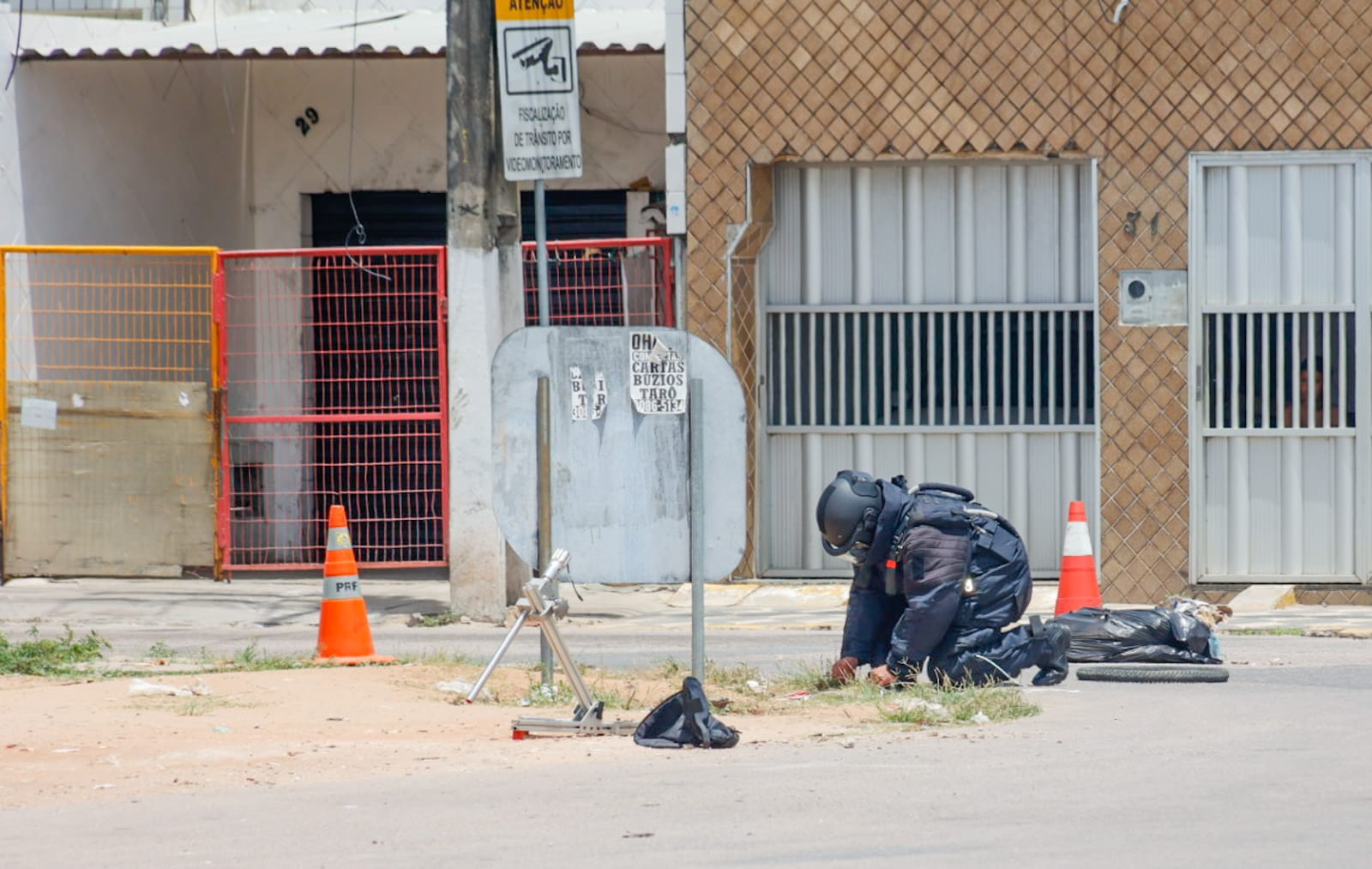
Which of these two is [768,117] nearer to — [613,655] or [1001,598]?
[613,655]

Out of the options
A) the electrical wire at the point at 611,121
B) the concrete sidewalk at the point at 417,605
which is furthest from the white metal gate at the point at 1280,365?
the electrical wire at the point at 611,121

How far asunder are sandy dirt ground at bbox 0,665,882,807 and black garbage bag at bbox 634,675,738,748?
107 mm

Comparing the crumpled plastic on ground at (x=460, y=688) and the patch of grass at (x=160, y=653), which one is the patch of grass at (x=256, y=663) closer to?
the patch of grass at (x=160, y=653)

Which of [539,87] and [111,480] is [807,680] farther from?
[111,480]

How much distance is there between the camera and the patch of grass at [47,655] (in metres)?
9.54

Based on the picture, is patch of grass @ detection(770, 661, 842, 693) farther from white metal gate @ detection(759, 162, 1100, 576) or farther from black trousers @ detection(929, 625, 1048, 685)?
white metal gate @ detection(759, 162, 1100, 576)

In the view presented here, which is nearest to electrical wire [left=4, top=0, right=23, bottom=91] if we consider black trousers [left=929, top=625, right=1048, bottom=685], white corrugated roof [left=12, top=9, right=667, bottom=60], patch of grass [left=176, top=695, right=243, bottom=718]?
white corrugated roof [left=12, top=9, right=667, bottom=60]

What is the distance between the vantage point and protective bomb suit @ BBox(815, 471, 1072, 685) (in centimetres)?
853

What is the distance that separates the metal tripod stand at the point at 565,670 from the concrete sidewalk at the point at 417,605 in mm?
4435

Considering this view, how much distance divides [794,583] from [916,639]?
5.62 metres

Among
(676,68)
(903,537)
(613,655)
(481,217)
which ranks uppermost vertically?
(676,68)

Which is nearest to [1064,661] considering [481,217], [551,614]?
[551,614]


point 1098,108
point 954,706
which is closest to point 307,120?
point 1098,108

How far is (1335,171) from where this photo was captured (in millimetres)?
13508
